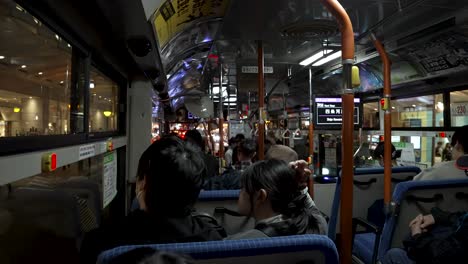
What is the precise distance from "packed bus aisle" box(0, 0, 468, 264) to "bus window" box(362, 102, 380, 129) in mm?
1276

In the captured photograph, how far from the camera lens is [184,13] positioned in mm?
3104

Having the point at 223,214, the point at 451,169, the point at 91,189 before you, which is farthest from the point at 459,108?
the point at 91,189

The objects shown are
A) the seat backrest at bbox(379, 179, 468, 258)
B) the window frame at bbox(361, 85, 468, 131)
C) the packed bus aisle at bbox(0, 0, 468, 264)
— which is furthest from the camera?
the window frame at bbox(361, 85, 468, 131)

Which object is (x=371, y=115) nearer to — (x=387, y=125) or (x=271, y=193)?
(x=387, y=125)

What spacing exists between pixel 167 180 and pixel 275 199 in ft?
2.01

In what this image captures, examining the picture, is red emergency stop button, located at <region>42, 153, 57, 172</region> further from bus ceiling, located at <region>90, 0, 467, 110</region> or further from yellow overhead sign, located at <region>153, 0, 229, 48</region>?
yellow overhead sign, located at <region>153, 0, 229, 48</region>

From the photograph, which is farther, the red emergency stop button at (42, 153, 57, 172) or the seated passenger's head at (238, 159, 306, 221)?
the seated passenger's head at (238, 159, 306, 221)

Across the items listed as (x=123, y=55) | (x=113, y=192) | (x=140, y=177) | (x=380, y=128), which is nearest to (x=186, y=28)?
(x=123, y=55)

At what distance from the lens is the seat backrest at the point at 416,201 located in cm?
246

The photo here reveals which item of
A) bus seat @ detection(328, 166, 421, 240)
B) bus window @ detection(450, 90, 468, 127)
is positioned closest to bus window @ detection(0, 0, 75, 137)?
bus seat @ detection(328, 166, 421, 240)

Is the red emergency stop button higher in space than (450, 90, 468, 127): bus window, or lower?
lower

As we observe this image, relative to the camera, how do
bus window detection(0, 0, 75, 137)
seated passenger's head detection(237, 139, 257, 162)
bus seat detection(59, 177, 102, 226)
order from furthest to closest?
1. seated passenger's head detection(237, 139, 257, 162)
2. bus seat detection(59, 177, 102, 226)
3. bus window detection(0, 0, 75, 137)

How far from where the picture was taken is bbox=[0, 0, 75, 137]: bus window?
137 centimetres

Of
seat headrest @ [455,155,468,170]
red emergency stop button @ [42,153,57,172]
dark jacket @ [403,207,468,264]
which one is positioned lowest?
dark jacket @ [403,207,468,264]
